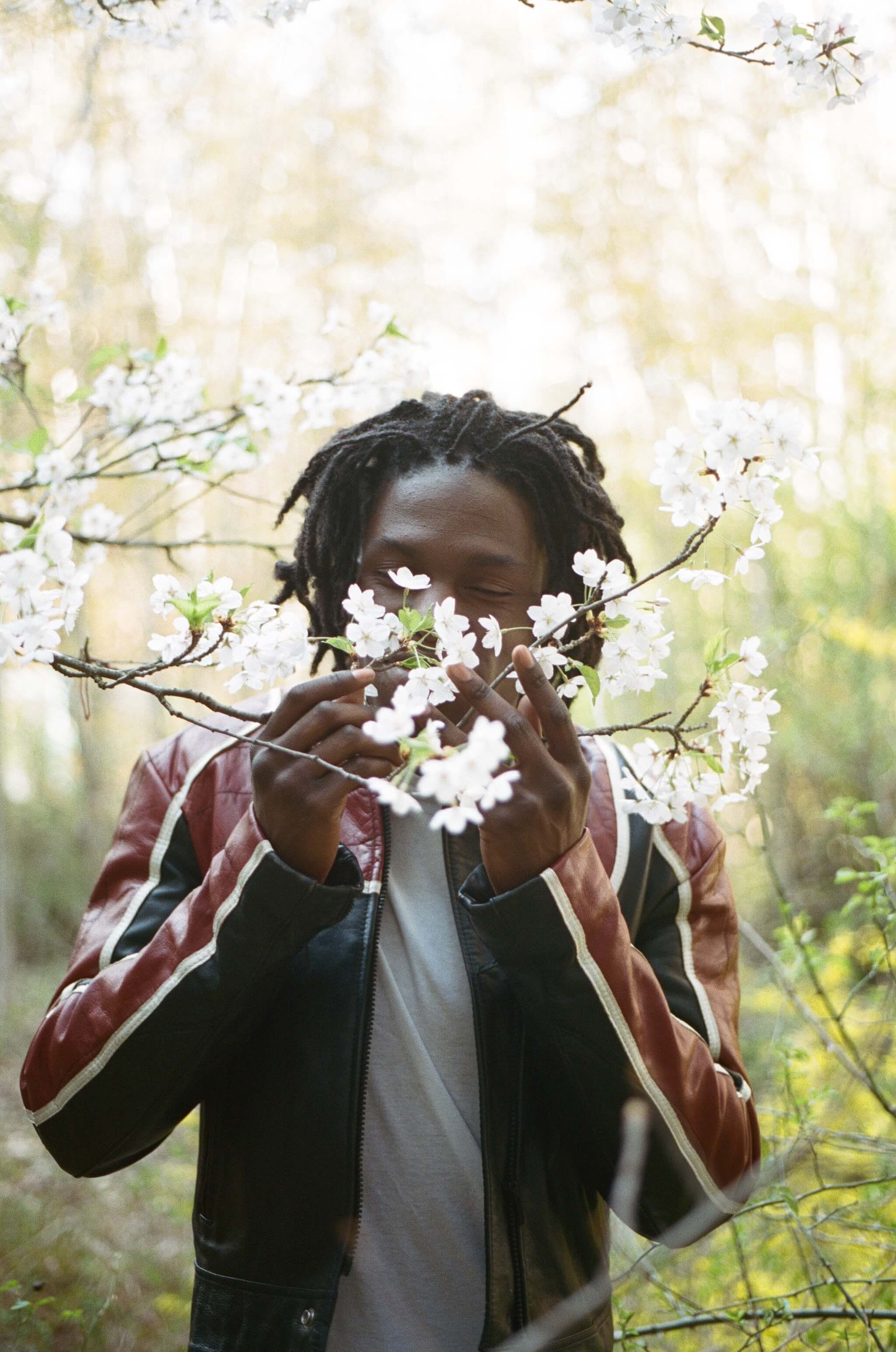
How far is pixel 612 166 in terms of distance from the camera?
21.2ft

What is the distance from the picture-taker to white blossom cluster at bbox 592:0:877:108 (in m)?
1.25

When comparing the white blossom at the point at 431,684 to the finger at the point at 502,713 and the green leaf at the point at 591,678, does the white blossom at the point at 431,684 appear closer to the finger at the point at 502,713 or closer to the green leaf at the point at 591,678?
the finger at the point at 502,713

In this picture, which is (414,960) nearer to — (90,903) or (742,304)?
(90,903)

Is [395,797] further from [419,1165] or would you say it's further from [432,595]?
[419,1165]

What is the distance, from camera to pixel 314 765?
1027 mm

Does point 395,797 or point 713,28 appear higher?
point 713,28

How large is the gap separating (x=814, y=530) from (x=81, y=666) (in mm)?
4891

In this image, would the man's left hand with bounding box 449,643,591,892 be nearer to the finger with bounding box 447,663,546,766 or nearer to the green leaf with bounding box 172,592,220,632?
the finger with bounding box 447,663,546,766

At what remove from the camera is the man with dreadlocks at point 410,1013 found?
111cm

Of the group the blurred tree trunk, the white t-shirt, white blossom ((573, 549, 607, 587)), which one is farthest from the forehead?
the blurred tree trunk

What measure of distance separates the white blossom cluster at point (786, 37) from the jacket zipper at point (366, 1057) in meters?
1.10

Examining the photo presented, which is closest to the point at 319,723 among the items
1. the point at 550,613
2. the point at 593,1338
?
the point at 550,613

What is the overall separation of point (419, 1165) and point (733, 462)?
94 cm

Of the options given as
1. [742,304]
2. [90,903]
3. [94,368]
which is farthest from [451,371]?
[90,903]
